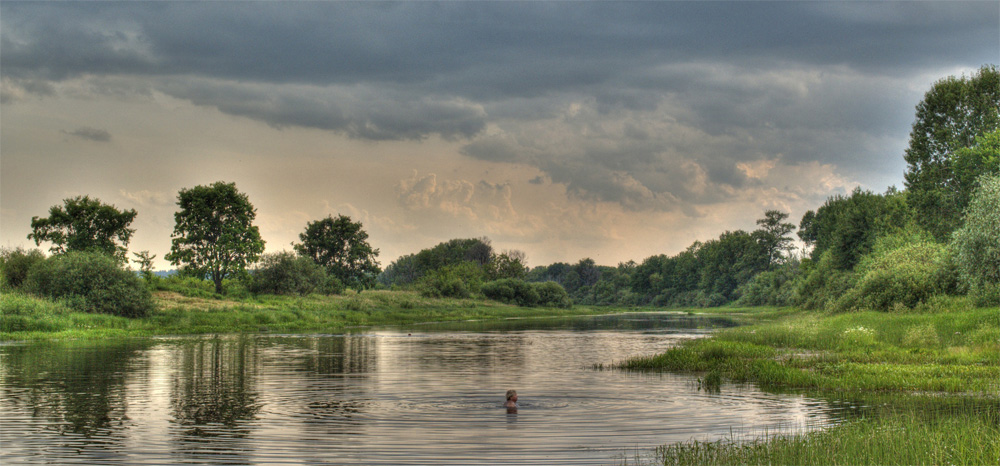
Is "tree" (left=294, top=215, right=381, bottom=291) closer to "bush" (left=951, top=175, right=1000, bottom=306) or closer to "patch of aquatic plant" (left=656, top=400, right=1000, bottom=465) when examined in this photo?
"bush" (left=951, top=175, right=1000, bottom=306)

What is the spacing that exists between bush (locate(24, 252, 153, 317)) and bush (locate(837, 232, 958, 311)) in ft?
211

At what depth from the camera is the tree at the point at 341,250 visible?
133m

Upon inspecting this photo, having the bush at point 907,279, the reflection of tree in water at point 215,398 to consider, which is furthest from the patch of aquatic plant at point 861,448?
the bush at point 907,279

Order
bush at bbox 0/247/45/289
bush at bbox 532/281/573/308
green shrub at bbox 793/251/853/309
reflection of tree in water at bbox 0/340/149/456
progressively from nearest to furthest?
reflection of tree in water at bbox 0/340/149/456 → bush at bbox 0/247/45/289 → green shrub at bbox 793/251/853/309 → bush at bbox 532/281/573/308

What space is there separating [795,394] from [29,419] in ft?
81.5

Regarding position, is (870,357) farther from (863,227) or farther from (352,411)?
(863,227)

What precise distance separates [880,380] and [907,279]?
40.5 m

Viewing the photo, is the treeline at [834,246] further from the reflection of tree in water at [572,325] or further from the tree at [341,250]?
the reflection of tree in water at [572,325]

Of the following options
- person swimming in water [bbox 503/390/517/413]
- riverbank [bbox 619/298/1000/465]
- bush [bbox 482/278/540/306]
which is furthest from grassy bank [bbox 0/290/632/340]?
person swimming in water [bbox 503/390/517/413]

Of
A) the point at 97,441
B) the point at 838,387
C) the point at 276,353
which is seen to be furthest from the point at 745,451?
the point at 276,353

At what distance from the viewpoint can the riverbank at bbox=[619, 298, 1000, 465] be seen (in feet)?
51.4

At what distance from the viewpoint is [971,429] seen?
1712 cm

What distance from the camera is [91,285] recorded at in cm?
6662

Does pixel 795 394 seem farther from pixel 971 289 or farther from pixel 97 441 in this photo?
pixel 971 289
